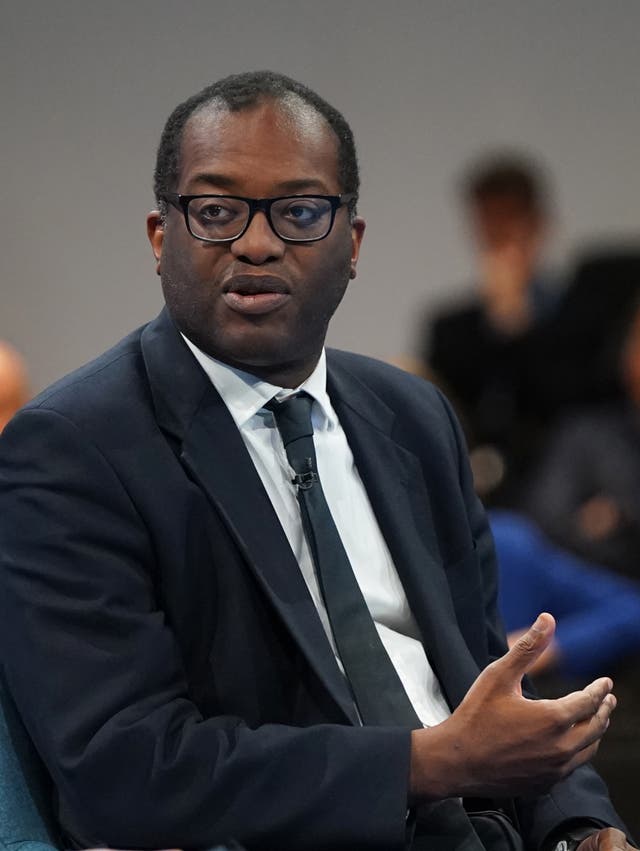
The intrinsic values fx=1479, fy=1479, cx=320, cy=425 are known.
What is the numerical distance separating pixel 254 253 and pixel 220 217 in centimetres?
6

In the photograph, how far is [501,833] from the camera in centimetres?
185

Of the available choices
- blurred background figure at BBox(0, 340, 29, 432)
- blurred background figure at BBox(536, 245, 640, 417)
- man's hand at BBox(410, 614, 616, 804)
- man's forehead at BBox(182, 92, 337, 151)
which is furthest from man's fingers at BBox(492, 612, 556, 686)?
blurred background figure at BBox(536, 245, 640, 417)

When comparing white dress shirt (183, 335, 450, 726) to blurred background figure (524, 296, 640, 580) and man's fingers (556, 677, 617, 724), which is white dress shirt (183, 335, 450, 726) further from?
blurred background figure (524, 296, 640, 580)

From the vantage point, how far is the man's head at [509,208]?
4742 mm

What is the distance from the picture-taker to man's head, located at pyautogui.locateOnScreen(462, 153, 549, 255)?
474 cm

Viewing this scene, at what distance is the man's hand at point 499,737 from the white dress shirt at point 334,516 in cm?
17

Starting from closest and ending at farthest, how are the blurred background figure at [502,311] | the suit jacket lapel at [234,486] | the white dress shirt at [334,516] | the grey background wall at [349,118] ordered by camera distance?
the suit jacket lapel at [234,486] < the white dress shirt at [334,516] < the blurred background figure at [502,311] < the grey background wall at [349,118]

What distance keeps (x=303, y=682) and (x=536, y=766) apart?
0.29 meters

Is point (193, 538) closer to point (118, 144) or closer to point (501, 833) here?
point (501, 833)

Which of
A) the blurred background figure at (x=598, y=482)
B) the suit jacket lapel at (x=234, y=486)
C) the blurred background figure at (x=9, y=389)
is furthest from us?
the blurred background figure at (x=598, y=482)

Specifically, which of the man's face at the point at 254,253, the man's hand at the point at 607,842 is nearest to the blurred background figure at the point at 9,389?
the man's face at the point at 254,253

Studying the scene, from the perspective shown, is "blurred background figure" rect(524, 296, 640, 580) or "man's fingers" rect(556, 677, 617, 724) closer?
"man's fingers" rect(556, 677, 617, 724)

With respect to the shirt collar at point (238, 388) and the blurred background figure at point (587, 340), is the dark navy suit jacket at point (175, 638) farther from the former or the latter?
the blurred background figure at point (587, 340)

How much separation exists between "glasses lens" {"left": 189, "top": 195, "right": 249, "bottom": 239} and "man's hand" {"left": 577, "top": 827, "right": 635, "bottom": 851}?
85 centimetres
